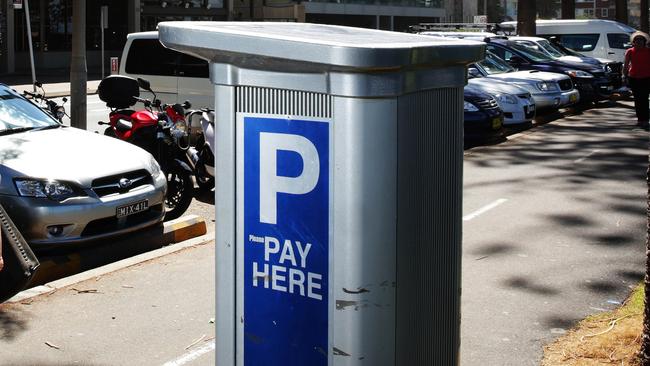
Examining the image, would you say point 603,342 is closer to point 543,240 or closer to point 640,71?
point 543,240

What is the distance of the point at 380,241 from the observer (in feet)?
10.5

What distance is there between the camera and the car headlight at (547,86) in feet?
66.5

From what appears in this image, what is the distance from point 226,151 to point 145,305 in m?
3.60

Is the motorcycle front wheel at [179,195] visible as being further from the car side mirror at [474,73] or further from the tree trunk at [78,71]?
the car side mirror at [474,73]

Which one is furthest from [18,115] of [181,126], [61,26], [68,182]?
[61,26]

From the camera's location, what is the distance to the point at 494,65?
21375mm

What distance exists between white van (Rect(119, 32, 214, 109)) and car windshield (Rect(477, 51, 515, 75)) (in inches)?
300

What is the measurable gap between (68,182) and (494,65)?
48.6 ft

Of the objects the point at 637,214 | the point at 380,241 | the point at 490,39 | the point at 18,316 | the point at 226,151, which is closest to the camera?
the point at 380,241

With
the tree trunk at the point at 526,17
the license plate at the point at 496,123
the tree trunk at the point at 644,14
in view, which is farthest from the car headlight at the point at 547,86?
the tree trunk at the point at 644,14

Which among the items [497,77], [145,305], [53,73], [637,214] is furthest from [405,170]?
[53,73]

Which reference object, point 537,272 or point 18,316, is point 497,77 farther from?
point 18,316

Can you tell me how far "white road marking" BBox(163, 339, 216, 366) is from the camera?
5.70 m

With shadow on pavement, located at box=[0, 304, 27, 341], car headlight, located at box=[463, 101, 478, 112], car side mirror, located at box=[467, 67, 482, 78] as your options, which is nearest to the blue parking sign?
shadow on pavement, located at box=[0, 304, 27, 341]
